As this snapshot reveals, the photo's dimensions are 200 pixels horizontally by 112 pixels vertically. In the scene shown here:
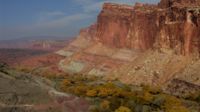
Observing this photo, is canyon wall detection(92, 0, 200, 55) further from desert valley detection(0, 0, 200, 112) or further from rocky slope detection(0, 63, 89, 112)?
rocky slope detection(0, 63, 89, 112)

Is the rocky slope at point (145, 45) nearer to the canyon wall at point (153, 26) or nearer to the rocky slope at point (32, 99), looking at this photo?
the canyon wall at point (153, 26)

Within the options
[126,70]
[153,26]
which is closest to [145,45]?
[153,26]

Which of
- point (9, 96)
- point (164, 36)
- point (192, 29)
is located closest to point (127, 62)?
point (164, 36)

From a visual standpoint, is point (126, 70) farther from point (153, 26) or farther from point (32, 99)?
point (32, 99)

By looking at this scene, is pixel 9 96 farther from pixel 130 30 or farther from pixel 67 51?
pixel 67 51

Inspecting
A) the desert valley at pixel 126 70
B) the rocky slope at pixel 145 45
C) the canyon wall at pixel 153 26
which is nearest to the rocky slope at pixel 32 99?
the desert valley at pixel 126 70

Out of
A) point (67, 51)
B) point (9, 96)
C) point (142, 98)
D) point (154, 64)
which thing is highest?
point (9, 96)

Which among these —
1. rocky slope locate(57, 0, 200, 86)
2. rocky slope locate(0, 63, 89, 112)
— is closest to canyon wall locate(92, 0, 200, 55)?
rocky slope locate(57, 0, 200, 86)

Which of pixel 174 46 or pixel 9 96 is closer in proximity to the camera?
pixel 9 96
